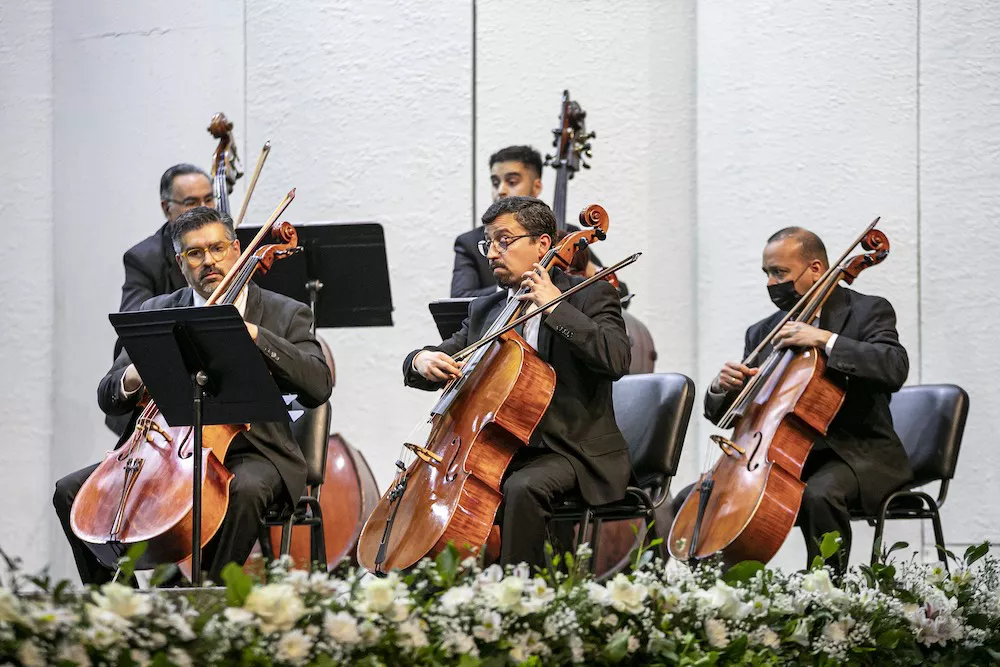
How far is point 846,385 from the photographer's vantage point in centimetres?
355

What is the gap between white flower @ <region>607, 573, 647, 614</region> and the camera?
2.11 metres

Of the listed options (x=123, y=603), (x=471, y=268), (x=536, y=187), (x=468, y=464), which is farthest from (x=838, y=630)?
(x=536, y=187)

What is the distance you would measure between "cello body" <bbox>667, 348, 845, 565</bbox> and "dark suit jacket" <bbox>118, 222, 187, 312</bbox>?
6.05 ft

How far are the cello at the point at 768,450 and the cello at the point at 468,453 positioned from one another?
0.53m

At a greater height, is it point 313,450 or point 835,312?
point 835,312

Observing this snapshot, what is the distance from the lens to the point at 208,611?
186 cm

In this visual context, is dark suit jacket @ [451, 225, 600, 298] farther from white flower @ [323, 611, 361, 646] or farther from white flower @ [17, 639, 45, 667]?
white flower @ [17, 639, 45, 667]

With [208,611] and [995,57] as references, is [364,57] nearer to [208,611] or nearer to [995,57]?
[995,57]

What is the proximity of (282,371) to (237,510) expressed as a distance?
1.22 ft

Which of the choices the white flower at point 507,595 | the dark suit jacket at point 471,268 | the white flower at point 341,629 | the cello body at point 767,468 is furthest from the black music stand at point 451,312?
the white flower at point 341,629

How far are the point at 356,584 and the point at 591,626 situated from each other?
386 millimetres

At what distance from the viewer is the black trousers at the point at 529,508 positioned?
3.21 meters

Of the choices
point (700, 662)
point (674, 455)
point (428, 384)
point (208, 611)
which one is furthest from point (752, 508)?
point (208, 611)

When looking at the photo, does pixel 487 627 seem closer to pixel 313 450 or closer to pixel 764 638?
pixel 764 638
